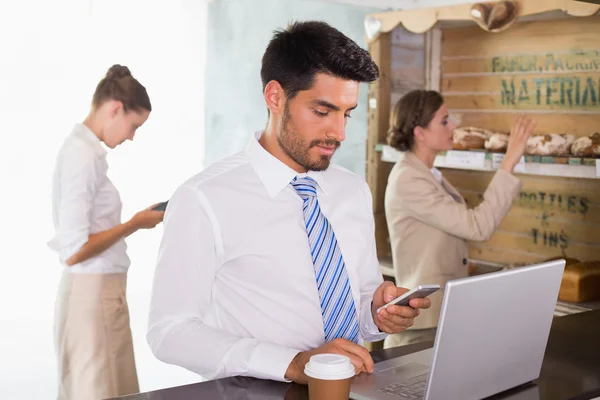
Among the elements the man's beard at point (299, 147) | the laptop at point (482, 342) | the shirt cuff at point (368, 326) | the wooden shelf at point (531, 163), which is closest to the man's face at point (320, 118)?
the man's beard at point (299, 147)

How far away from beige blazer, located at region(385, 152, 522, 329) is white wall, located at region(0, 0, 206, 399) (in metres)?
0.92

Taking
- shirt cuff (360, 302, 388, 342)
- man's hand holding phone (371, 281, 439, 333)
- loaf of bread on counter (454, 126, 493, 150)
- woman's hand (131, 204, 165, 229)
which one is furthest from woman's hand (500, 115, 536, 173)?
man's hand holding phone (371, 281, 439, 333)

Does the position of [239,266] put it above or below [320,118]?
below

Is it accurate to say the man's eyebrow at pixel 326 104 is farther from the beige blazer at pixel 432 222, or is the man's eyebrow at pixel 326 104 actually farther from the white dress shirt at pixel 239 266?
the beige blazer at pixel 432 222

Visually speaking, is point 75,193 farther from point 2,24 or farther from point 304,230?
point 304,230

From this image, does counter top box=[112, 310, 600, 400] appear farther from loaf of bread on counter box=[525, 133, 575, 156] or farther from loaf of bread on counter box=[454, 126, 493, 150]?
loaf of bread on counter box=[454, 126, 493, 150]

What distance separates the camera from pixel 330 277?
1.78 metres

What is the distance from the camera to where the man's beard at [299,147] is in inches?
69.9

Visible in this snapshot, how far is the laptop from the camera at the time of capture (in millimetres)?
1270

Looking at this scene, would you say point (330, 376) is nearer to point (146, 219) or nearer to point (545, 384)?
point (545, 384)

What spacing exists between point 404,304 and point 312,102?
0.52 metres

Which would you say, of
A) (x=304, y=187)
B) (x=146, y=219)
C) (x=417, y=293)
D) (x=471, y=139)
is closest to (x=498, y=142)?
(x=471, y=139)

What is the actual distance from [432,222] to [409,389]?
1.81 meters

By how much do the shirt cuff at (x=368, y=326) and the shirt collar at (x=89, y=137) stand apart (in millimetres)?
1474
